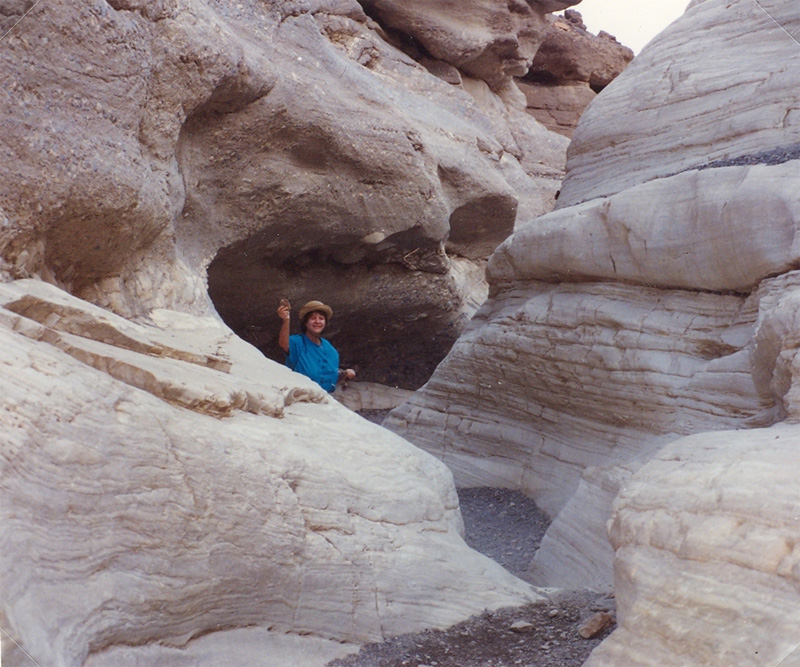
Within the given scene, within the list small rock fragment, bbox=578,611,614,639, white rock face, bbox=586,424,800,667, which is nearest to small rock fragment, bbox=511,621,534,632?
small rock fragment, bbox=578,611,614,639

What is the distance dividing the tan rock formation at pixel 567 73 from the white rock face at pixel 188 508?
11421mm

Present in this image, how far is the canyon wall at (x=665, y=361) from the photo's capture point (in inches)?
103

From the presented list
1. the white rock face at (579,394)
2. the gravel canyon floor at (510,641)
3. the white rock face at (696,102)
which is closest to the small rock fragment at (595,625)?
the gravel canyon floor at (510,641)

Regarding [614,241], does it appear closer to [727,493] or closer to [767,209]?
[767,209]

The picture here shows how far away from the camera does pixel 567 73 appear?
1462 cm

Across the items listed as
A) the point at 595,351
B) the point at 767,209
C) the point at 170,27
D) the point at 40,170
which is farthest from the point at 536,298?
the point at 40,170

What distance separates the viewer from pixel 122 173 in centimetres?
450

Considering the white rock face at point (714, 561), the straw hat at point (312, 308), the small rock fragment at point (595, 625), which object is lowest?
the small rock fragment at point (595, 625)

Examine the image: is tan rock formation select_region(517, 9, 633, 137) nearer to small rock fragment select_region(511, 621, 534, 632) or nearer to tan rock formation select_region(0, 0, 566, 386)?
tan rock formation select_region(0, 0, 566, 386)

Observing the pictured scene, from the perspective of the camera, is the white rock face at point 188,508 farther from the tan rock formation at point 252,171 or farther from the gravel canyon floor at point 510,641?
the tan rock formation at point 252,171

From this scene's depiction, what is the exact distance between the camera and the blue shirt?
6.41 m

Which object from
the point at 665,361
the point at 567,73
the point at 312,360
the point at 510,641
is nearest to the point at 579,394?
the point at 665,361

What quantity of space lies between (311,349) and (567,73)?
10.2m

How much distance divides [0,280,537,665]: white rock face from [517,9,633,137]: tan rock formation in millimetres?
11421
